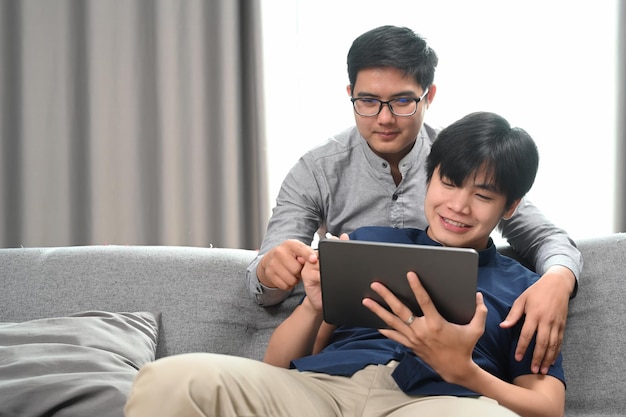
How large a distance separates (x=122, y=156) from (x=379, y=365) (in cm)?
198

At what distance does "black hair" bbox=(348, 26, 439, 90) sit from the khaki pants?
31.9 inches

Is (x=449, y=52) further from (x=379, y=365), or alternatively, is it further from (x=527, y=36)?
(x=379, y=365)

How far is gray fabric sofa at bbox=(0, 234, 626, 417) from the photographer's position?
1.72m

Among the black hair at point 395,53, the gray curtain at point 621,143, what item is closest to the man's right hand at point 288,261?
the black hair at point 395,53

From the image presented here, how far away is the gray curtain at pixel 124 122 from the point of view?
301 centimetres

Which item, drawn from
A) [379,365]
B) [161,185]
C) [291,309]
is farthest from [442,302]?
[161,185]

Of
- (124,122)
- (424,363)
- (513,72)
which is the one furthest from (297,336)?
(513,72)

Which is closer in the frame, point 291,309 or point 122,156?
point 291,309

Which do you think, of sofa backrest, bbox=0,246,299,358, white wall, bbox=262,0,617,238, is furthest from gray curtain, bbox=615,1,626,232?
sofa backrest, bbox=0,246,299,358

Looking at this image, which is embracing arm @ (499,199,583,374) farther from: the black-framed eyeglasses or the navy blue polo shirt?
the black-framed eyeglasses

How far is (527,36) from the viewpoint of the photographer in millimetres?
3076

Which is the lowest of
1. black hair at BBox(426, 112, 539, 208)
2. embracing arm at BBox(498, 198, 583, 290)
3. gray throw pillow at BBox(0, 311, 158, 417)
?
gray throw pillow at BBox(0, 311, 158, 417)

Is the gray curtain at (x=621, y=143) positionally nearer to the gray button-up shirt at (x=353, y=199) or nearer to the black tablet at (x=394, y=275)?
the gray button-up shirt at (x=353, y=199)

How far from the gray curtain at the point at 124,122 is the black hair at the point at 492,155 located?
1610 mm
